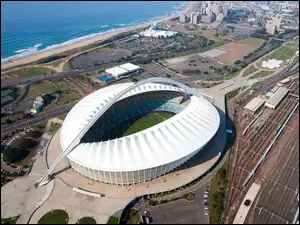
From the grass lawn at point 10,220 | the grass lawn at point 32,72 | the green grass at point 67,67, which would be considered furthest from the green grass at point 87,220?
the green grass at point 67,67

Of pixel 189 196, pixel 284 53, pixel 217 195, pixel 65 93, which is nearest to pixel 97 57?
pixel 65 93

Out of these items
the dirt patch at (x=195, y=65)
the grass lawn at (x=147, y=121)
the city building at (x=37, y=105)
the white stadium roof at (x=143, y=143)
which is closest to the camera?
the white stadium roof at (x=143, y=143)

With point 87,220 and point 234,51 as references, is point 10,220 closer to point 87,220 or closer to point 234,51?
point 87,220

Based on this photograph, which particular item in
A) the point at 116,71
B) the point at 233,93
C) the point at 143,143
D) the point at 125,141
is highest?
the point at 125,141

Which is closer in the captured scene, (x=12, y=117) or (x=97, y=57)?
(x=12, y=117)

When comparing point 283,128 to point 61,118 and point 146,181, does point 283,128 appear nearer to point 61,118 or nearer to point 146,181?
point 146,181

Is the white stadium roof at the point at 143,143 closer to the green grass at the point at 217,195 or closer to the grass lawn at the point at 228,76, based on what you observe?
the green grass at the point at 217,195

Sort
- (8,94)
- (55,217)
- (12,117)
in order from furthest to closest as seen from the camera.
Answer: (8,94) < (12,117) < (55,217)
